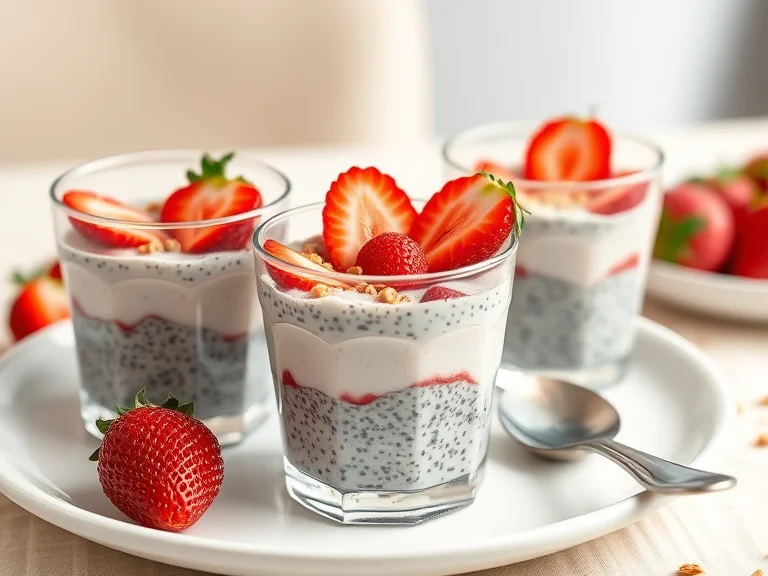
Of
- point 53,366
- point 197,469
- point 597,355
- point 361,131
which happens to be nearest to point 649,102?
point 361,131

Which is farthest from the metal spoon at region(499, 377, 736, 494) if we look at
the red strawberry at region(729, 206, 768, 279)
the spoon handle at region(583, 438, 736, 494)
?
the red strawberry at region(729, 206, 768, 279)

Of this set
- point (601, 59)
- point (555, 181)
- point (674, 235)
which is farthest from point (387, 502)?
point (601, 59)

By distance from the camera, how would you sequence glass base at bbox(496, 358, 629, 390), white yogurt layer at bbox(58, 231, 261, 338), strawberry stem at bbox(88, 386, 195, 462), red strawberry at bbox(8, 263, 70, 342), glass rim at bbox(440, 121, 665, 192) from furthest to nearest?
1. red strawberry at bbox(8, 263, 70, 342)
2. glass base at bbox(496, 358, 629, 390)
3. glass rim at bbox(440, 121, 665, 192)
4. white yogurt layer at bbox(58, 231, 261, 338)
5. strawberry stem at bbox(88, 386, 195, 462)

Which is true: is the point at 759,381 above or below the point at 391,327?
below

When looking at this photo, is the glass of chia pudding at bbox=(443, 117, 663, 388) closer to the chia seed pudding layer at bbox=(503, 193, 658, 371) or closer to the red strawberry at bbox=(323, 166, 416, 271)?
the chia seed pudding layer at bbox=(503, 193, 658, 371)

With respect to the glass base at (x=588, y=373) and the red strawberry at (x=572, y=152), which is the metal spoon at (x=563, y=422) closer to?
the glass base at (x=588, y=373)

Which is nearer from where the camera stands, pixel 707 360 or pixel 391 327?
pixel 391 327

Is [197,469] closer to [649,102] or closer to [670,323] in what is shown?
[670,323]
